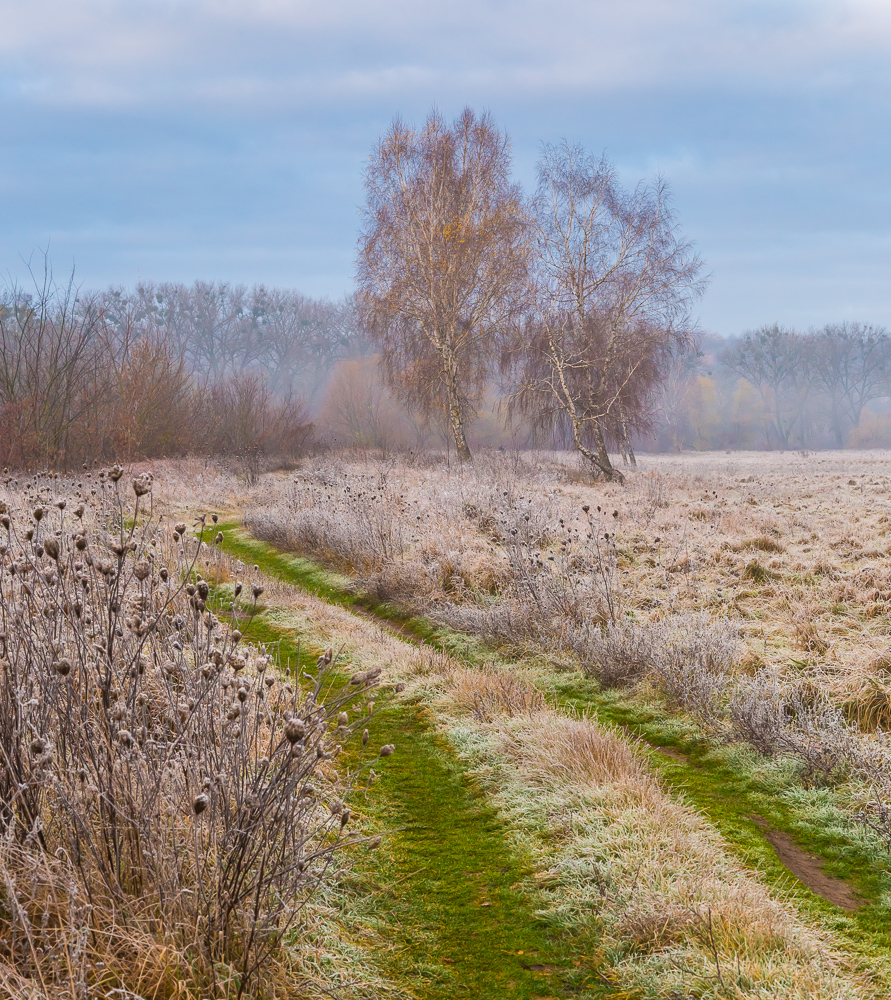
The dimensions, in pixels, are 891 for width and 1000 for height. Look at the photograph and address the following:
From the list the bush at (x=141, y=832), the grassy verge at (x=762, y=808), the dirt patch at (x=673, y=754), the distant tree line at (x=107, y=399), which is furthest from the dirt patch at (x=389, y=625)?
the distant tree line at (x=107, y=399)

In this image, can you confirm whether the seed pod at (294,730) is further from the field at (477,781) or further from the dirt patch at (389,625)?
the dirt patch at (389,625)

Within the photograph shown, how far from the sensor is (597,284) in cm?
1892

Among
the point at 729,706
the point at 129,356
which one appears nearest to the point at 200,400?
the point at 129,356

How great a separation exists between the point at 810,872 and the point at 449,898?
5.83 ft

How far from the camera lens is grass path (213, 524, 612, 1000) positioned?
284 centimetres

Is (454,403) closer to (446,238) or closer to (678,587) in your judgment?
(446,238)

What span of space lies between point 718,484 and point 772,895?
17.6m

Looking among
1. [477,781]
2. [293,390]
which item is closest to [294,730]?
[477,781]

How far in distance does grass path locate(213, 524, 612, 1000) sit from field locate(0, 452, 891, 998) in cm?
2

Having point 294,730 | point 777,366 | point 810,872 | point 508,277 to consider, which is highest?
point 777,366

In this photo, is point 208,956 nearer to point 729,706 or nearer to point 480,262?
point 729,706

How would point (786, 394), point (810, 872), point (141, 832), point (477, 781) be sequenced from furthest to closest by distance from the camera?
1. point (786, 394)
2. point (477, 781)
3. point (810, 872)
4. point (141, 832)

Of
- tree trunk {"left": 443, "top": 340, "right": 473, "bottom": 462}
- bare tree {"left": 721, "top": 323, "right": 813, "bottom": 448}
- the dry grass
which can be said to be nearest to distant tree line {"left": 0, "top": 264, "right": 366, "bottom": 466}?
tree trunk {"left": 443, "top": 340, "right": 473, "bottom": 462}

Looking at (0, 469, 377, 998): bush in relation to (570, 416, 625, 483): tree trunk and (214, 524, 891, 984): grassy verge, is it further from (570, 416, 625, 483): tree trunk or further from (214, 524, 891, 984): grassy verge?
(570, 416, 625, 483): tree trunk
